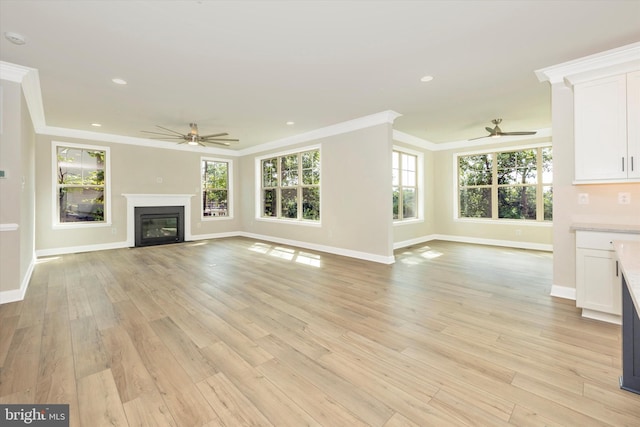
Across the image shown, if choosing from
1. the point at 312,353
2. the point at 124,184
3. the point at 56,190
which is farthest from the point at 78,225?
the point at 312,353

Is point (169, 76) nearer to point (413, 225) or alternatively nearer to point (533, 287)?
point (533, 287)

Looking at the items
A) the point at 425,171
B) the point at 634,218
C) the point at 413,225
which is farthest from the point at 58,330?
the point at 425,171

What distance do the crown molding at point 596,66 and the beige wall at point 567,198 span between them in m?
0.15

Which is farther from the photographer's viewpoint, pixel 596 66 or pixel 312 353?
pixel 596 66

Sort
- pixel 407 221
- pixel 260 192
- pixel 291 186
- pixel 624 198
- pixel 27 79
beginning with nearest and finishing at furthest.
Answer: pixel 624 198 < pixel 27 79 < pixel 407 221 < pixel 291 186 < pixel 260 192

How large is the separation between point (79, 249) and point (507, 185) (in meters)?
→ 9.91

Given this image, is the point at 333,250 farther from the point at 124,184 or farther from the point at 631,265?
the point at 124,184

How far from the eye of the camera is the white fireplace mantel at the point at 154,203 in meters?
6.77

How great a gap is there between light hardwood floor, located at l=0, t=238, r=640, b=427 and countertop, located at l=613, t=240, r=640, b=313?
0.81 metres

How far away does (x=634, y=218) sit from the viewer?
295cm

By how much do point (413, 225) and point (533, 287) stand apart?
350cm

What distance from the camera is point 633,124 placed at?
9.04 feet

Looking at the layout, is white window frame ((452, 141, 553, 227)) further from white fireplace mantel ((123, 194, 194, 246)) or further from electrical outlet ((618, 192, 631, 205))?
white fireplace mantel ((123, 194, 194, 246))

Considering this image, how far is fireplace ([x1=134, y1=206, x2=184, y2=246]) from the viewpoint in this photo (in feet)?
22.7
